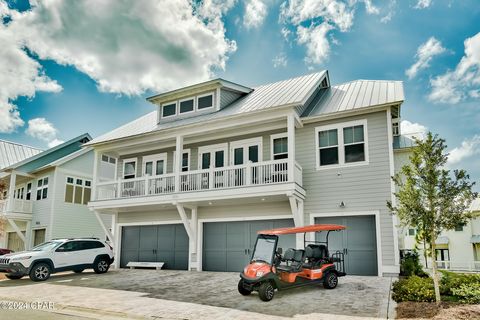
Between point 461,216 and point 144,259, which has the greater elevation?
point 461,216

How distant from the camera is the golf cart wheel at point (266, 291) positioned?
951 cm

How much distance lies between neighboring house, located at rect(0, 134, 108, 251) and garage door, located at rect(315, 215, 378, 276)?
18374 mm

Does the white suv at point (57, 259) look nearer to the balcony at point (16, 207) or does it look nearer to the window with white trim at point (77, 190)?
the window with white trim at point (77, 190)

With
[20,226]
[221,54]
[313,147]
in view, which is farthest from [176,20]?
[20,226]

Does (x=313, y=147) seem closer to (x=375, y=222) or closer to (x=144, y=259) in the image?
(x=375, y=222)

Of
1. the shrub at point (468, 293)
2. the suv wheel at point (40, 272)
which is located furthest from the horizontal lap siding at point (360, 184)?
the suv wheel at point (40, 272)

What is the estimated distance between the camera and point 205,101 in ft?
60.4

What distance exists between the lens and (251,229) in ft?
52.4

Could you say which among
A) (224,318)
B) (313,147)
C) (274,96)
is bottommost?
(224,318)

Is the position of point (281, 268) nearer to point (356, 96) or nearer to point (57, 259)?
point (356, 96)

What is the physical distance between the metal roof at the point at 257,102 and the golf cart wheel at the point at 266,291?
6748 millimetres

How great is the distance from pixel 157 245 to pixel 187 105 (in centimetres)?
727

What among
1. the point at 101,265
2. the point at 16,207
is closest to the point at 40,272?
the point at 101,265

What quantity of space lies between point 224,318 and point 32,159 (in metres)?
21.9
